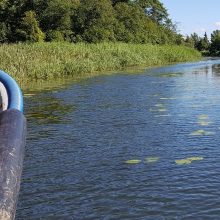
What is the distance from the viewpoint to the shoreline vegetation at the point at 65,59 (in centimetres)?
2264

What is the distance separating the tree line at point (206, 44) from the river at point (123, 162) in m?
69.5

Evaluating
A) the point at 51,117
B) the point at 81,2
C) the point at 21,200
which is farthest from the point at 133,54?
the point at 21,200

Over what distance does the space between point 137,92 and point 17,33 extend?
23281mm

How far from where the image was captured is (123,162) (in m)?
7.28

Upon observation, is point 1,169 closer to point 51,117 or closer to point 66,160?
point 66,160

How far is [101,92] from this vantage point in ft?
55.8

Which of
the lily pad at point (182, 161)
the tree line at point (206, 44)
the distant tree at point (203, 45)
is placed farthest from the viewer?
the distant tree at point (203, 45)

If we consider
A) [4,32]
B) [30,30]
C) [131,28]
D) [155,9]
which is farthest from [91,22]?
[155,9]

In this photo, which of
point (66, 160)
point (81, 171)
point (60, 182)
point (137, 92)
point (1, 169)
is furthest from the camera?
point (137, 92)

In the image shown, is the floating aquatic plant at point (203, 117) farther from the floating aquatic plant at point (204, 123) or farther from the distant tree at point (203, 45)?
the distant tree at point (203, 45)

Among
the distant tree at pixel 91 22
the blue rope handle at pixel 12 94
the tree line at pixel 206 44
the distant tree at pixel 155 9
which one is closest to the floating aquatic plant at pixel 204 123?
the blue rope handle at pixel 12 94

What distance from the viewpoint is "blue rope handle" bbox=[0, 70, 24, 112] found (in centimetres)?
714

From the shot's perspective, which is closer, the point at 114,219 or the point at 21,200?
the point at 114,219

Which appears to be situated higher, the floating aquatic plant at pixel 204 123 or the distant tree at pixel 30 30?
the distant tree at pixel 30 30
